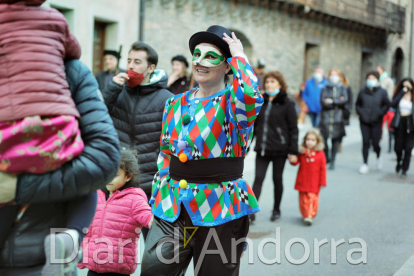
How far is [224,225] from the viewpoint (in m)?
3.56

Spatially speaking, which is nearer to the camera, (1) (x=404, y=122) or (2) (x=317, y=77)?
(1) (x=404, y=122)

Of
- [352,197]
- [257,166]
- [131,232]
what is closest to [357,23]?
[352,197]

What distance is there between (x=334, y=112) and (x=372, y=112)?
75 cm

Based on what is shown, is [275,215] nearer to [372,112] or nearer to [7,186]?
[372,112]

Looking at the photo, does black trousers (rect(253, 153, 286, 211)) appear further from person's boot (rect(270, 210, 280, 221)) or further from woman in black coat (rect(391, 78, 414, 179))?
woman in black coat (rect(391, 78, 414, 179))

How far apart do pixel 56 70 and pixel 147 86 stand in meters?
2.97

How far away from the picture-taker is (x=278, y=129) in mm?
7484

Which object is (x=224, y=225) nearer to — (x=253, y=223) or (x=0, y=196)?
(x=0, y=196)

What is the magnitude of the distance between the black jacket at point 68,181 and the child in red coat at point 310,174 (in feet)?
17.4

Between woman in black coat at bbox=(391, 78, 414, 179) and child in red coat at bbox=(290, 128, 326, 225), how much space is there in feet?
13.4

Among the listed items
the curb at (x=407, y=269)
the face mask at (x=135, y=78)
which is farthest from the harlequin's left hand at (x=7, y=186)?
the curb at (x=407, y=269)

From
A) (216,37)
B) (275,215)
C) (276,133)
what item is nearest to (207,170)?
(216,37)

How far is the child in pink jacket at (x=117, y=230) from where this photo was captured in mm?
3850

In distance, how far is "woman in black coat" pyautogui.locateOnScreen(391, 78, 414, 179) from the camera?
1134 cm
